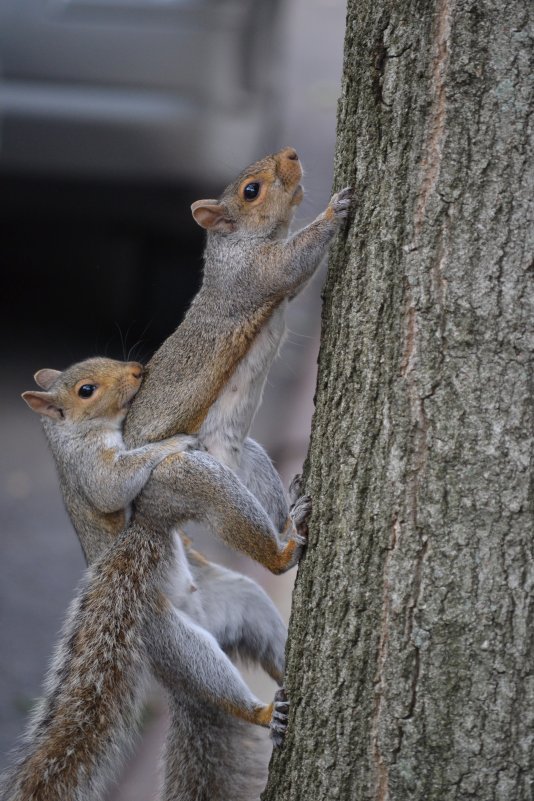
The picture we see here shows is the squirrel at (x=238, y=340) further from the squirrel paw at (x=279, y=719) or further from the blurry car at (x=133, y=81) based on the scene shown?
the blurry car at (x=133, y=81)

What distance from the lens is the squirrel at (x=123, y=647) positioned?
104 inches

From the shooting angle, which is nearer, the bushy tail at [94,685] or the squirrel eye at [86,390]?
the bushy tail at [94,685]

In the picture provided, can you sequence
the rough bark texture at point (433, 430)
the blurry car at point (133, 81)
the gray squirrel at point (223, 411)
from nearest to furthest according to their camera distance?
1. the rough bark texture at point (433, 430)
2. the gray squirrel at point (223, 411)
3. the blurry car at point (133, 81)

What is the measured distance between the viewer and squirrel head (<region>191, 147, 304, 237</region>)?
127 inches

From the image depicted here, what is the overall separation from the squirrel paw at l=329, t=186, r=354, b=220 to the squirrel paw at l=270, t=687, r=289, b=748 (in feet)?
3.74

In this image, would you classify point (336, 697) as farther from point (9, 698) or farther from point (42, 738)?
point (9, 698)

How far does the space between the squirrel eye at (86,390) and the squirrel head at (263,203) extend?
2.02 feet

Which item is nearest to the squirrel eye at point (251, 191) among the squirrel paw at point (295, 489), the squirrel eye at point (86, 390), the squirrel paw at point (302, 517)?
the squirrel eye at point (86, 390)

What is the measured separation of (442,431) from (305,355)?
17.5 ft

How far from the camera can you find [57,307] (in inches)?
295

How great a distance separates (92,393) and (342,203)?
1.22m

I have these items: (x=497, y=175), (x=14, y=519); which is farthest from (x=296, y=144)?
(x=497, y=175)

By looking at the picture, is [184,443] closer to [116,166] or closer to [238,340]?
[238,340]

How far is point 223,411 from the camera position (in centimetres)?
→ 308
